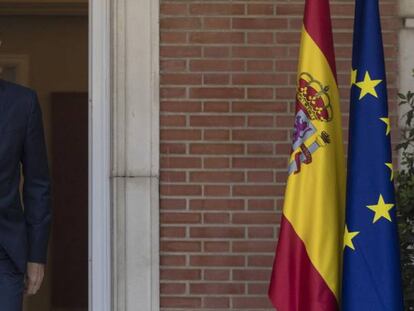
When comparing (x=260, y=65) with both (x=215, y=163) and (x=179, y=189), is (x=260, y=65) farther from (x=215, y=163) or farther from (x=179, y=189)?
(x=179, y=189)

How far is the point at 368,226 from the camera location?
13.1 feet

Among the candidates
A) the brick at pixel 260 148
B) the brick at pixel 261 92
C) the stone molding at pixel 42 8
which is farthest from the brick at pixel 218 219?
the stone molding at pixel 42 8

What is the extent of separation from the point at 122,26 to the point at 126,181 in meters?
0.79

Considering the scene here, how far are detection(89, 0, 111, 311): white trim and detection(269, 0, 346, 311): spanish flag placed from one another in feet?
4.00

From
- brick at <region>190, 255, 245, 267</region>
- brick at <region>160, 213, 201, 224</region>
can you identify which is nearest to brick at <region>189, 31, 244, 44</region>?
brick at <region>160, 213, 201, 224</region>

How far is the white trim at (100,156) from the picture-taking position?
16.7 ft

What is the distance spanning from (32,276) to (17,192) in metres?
0.37

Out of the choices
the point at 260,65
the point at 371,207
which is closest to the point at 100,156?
the point at 260,65

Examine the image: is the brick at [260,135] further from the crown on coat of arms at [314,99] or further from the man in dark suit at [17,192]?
the man in dark suit at [17,192]

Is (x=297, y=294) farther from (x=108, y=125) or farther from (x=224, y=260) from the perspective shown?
(x=108, y=125)

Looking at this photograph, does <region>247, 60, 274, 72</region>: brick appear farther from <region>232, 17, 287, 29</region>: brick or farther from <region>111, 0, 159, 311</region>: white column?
<region>111, 0, 159, 311</region>: white column

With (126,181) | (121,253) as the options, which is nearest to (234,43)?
(126,181)

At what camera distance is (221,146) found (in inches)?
200

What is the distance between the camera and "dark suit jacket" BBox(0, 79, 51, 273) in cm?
411
